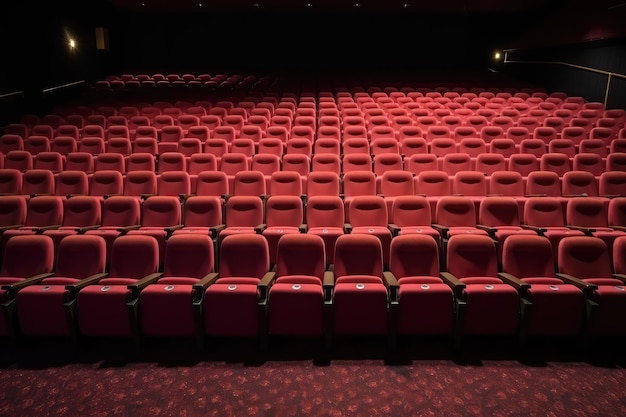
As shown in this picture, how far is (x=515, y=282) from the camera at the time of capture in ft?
5.92

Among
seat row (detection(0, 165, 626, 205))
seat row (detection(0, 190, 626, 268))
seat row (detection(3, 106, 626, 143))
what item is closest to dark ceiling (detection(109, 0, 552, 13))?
seat row (detection(3, 106, 626, 143))

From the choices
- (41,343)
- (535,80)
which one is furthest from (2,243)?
(535,80)

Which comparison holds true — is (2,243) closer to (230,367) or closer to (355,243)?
(230,367)

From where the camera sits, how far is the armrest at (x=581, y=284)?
1.75 metres

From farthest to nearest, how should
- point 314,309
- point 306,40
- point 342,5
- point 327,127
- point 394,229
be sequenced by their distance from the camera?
point 306,40 → point 342,5 → point 327,127 → point 394,229 → point 314,309

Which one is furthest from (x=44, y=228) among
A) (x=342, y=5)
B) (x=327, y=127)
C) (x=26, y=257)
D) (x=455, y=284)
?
(x=342, y=5)

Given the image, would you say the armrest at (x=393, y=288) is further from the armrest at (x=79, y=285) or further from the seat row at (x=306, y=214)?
the armrest at (x=79, y=285)

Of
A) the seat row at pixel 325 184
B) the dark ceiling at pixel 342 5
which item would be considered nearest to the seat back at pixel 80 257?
the seat row at pixel 325 184

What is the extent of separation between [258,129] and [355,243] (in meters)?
2.28

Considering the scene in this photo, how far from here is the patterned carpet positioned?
1.42 m

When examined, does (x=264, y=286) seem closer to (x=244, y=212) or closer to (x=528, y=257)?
(x=244, y=212)

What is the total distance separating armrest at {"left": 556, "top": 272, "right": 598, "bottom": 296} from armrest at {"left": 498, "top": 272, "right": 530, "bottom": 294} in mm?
217

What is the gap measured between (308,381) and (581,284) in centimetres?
124

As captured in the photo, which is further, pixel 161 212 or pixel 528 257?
pixel 161 212
